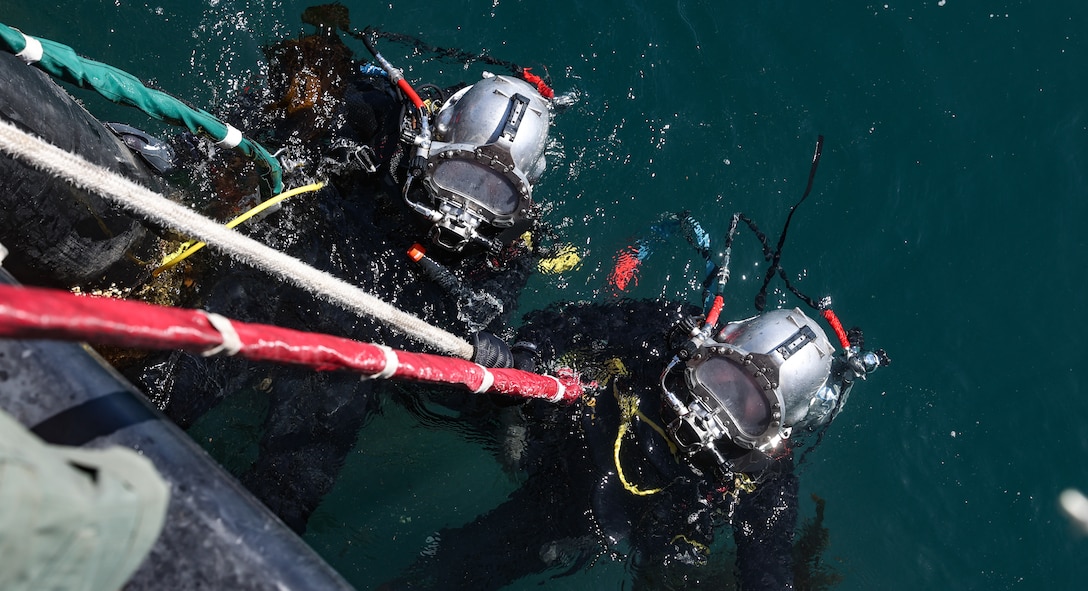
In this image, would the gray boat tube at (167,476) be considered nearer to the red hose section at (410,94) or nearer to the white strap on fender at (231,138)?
the white strap on fender at (231,138)

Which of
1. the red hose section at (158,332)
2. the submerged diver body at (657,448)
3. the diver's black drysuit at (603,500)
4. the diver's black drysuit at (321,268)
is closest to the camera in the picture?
the red hose section at (158,332)

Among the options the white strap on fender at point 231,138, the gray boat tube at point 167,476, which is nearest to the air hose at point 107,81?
the white strap on fender at point 231,138

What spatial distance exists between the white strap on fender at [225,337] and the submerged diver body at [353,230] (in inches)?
111

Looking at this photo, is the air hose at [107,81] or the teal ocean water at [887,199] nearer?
the air hose at [107,81]

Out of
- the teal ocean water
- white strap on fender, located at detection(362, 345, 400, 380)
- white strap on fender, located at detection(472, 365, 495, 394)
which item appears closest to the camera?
white strap on fender, located at detection(362, 345, 400, 380)

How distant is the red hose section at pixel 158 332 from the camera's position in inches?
49.4

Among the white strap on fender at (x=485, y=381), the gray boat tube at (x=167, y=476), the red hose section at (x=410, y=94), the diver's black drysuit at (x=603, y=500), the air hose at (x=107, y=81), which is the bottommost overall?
the diver's black drysuit at (x=603, y=500)

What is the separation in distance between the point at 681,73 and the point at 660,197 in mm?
1286

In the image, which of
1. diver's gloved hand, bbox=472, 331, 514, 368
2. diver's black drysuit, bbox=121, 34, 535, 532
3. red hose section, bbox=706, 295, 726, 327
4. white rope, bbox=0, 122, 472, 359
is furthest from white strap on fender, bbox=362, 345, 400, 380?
red hose section, bbox=706, 295, 726, 327

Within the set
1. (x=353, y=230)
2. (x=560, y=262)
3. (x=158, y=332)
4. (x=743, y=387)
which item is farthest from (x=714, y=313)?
(x=158, y=332)

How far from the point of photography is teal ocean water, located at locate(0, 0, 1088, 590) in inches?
273

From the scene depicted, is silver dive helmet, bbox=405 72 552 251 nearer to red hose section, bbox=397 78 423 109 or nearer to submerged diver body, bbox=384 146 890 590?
red hose section, bbox=397 78 423 109

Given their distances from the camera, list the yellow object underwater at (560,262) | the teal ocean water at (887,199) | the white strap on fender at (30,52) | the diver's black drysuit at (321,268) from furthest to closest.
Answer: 1. the teal ocean water at (887,199)
2. the yellow object underwater at (560,262)
3. the diver's black drysuit at (321,268)
4. the white strap on fender at (30,52)

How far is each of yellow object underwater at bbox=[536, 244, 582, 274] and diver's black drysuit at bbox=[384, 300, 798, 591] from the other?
834 millimetres
